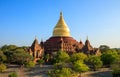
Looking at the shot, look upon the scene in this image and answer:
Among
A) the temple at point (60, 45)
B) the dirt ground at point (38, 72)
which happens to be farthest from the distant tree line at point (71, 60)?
the temple at point (60, 45)

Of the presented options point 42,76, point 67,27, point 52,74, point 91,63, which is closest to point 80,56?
point 91,63

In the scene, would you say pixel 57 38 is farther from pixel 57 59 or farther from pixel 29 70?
pixel 29 70

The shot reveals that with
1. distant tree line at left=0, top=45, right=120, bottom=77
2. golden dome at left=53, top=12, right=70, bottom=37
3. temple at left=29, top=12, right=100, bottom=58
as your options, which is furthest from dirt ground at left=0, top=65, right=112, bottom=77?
golden dome at left=53, top=12, right=70, bottom=37

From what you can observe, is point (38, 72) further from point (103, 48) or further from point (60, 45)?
point (103, 48)

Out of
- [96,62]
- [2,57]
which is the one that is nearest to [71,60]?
[96,62]

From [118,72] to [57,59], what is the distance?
56.6ft

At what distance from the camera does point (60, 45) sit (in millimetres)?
62219

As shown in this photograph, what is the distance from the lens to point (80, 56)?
50.8 m

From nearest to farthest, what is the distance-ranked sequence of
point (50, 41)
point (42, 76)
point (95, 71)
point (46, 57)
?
point (42, 76) < point (95, 71) < point (46, 57) < point (50, 41)

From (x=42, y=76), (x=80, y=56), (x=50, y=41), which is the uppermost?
(x=50, y=41)

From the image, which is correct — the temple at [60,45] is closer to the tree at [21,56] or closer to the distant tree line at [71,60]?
the distant tree line at [71,60]

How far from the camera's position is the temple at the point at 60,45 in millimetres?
60531

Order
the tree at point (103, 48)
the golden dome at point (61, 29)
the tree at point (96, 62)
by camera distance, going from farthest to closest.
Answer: the tree at point (103, 48) → the golden dome at point (61, 29) → the tree at point (96, 62)

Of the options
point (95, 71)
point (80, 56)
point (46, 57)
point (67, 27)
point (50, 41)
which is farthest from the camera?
point (67, 27)
